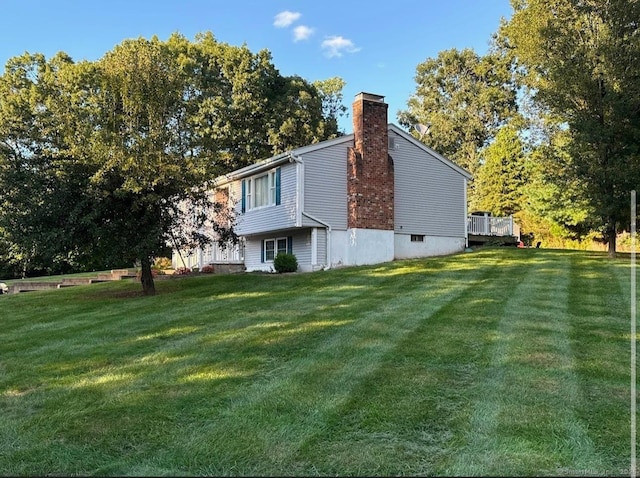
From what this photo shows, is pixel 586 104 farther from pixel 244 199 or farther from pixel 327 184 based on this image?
pixel 244 199

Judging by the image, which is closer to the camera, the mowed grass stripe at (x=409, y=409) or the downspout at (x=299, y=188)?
the mowed grass stripe at (x=409, y=409)

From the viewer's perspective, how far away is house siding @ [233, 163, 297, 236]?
18.2 m

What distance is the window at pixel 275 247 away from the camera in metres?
19.8

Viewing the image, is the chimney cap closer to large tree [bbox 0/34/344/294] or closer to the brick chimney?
the brick chimney

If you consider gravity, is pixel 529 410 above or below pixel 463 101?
below

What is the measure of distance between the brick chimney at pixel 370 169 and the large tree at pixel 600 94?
6075 millimetres

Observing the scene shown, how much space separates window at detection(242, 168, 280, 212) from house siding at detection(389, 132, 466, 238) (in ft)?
15.3

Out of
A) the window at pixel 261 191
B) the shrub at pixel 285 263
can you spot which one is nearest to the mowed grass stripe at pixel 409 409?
the shrub at pixel 285 263

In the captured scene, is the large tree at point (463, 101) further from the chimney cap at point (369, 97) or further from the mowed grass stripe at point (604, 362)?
the mowed grass stripe at point (604, 362)

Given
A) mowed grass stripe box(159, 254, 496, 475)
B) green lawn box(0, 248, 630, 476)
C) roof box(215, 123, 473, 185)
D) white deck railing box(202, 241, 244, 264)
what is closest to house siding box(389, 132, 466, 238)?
roof box(215, 123, 473, 185)

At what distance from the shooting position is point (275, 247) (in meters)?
20.8

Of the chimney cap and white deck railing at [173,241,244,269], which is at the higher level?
the chimney cap

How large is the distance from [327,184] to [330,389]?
13991mm

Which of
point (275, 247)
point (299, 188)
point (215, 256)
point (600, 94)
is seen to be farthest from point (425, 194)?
point (215, 256)
